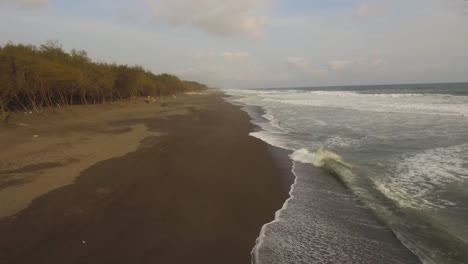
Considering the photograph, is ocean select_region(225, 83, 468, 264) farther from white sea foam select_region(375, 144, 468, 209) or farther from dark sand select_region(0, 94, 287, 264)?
dark sand select_region(0, 94, 287, 264)

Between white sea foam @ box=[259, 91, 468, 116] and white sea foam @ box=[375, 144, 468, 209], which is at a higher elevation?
white sea foam @ box=[259, 91, 468, 116]

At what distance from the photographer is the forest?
2320cm

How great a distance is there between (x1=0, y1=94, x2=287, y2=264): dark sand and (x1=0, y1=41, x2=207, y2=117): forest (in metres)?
17.4

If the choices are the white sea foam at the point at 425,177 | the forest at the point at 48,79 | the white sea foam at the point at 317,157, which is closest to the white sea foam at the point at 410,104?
the white sea foam at the point at 425,177

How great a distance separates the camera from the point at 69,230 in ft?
17.1

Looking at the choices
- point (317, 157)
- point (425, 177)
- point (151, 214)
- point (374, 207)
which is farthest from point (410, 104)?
point (151, 214)

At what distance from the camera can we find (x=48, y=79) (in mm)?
26000

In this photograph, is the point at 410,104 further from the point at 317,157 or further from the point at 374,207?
the point at 374,207

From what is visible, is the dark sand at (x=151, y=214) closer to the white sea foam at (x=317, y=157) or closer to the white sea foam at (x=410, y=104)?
the white sea foam at (x=317, y=157)

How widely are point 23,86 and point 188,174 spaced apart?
72.4 feet

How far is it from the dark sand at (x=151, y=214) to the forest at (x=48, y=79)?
686 inches

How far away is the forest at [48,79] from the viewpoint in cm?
2320

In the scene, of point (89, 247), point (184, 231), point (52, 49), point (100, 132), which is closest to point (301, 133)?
point (100, 132)

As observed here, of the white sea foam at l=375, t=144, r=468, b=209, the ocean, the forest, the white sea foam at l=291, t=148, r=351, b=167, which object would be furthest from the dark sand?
the forest
